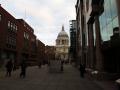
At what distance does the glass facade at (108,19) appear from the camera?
23.1 metres

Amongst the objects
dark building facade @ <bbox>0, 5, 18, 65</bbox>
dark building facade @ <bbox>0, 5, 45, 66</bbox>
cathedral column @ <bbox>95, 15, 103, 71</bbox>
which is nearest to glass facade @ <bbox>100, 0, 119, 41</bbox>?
cathedral column @ <bbox>95, 15, 103, 71</bbox>

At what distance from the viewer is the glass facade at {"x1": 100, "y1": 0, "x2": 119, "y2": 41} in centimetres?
2311

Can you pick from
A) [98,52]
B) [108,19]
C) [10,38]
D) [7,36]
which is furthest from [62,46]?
[108,19]

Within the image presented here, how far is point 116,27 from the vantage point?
22.6 metres

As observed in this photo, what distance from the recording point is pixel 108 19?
26109mm

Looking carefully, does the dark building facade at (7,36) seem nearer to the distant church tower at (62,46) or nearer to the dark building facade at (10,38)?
the dark building facade at (10,38)

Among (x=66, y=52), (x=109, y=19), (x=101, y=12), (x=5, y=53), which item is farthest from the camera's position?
(x=66, y=52)

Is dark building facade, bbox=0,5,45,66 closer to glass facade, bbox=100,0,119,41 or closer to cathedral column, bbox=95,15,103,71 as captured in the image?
cathedral column, bbox=95,15,103,71

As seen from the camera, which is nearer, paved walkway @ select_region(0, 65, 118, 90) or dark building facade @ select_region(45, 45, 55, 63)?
paved walkway @ select_region(0, 65, 118, 90)

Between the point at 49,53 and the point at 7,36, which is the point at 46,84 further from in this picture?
the point at 49,53

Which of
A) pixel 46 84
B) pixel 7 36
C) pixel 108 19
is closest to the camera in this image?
pixel 46 84

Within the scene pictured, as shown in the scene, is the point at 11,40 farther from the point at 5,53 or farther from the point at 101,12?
the point at 101,12

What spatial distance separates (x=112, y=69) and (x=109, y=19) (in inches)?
299

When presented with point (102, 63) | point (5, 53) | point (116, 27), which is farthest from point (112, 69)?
point (5, 53)
